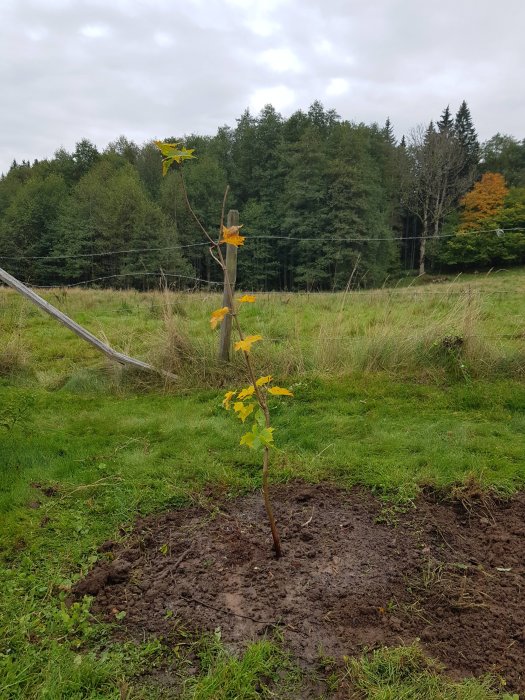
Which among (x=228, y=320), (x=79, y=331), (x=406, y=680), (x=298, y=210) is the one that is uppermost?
(x=298, y=210)

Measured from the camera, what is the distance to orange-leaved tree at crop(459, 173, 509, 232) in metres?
35.9

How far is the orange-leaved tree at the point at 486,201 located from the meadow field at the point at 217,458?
32792mm

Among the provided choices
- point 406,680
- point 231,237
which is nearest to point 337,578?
point 406,680

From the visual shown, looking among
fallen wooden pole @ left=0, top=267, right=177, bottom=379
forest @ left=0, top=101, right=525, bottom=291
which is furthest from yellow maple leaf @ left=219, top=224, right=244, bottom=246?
forest @ left=0, top=101, right=525, bottom=291

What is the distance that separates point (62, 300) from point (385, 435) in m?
9.22

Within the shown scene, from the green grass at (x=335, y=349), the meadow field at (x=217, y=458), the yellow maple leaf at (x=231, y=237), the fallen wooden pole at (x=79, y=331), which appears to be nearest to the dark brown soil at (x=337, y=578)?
the meadow field at (x=217, y=458)

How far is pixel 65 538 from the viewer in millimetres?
2713

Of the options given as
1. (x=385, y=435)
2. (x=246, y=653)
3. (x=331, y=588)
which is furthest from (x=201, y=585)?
(x=385, y=435)

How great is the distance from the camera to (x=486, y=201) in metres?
36.0

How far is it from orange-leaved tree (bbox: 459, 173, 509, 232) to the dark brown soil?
37.3 m

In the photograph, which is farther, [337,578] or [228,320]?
[228,320]

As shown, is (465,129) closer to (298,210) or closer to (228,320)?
(298,210)

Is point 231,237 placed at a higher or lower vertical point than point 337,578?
higher

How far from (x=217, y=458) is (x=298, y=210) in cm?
3449
